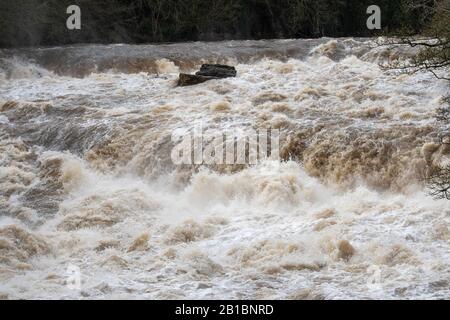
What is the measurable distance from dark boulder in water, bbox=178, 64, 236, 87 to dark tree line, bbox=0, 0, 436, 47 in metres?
6.32

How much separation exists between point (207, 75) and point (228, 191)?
18.0 feet

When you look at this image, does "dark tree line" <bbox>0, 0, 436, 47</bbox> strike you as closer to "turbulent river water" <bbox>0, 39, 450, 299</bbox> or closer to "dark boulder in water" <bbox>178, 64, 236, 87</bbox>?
"turbulent river water" <bbox>0, 39, 450, 299</bbox>

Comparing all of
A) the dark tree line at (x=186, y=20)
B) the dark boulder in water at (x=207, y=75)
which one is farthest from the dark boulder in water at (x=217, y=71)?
the dark tree line at (x=186, y=20)

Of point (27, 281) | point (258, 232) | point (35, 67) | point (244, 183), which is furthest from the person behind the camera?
point (35, 67)

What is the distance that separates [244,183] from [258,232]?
172 centimetres

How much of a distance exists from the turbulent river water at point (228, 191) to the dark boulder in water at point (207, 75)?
29 cm

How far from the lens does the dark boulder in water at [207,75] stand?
51.7 ft

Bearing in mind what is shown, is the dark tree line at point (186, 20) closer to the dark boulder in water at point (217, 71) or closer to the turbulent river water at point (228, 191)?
the turbulent river water at point (228, 191)

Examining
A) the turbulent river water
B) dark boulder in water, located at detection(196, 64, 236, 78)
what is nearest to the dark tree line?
the turbulent river water

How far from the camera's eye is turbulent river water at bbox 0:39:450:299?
8227 mm

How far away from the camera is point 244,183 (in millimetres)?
11109

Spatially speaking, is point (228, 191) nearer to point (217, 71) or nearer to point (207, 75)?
point (207, 75)
